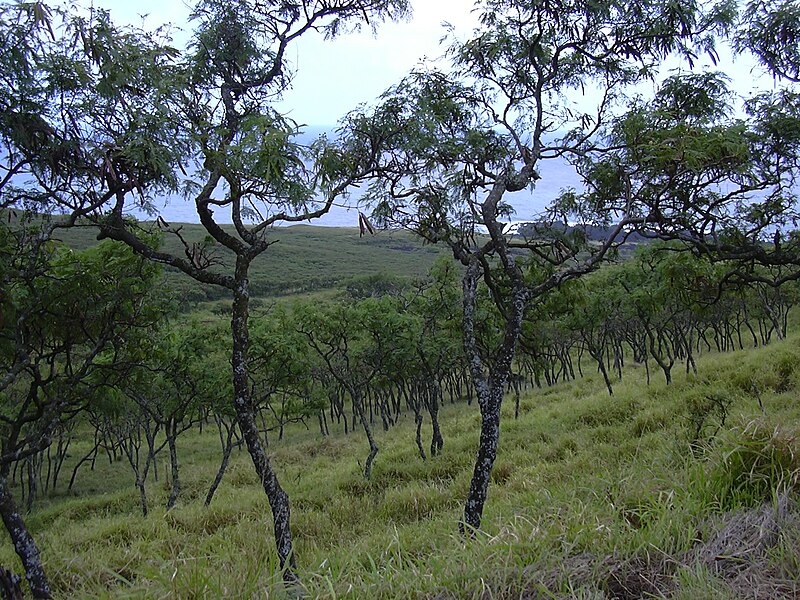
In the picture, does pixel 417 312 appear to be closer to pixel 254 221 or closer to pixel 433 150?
pixel 433 150

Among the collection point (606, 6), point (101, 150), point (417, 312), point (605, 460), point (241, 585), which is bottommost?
point (605, 460)

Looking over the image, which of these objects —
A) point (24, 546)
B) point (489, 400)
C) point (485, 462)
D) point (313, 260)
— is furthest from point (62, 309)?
point (313, 260)

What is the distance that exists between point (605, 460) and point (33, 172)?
37.0ft

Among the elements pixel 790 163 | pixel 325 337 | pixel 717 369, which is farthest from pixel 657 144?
pixel 325 337

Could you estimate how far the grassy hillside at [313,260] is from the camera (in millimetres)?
110775

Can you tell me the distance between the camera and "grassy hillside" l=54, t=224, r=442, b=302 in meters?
111

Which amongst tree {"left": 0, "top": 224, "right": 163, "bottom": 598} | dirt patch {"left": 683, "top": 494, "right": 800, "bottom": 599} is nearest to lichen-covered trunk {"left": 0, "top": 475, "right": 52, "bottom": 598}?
tree {"left": 0, "top": 224, "right": 163, "bottom": 598}

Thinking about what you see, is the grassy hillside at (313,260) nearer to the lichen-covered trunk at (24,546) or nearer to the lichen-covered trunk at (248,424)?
the lichen-covered trunk at (24,546)

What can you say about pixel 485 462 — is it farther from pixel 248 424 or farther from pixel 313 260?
pixel 313 260

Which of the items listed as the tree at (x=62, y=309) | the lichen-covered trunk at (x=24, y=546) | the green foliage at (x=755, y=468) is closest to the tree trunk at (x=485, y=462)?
the green foliage at (x=755, y=468)

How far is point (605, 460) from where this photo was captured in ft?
36.4

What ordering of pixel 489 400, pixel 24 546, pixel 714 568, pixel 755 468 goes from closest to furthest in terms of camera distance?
1. pixel 714 568
2. pixel 755 468
3. pixel 24 546
4. pixel 489 400

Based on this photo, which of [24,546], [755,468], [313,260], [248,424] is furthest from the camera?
[313,260]

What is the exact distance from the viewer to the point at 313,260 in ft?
488
